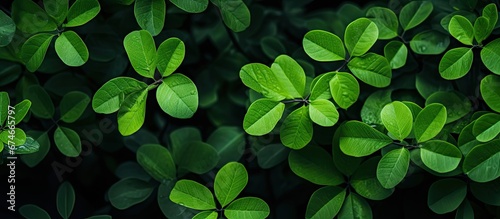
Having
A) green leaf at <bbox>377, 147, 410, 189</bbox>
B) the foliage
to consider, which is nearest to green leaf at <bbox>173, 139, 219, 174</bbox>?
the foliage

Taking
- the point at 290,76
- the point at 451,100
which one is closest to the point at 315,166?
the point at 290,76

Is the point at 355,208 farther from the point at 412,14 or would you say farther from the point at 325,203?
the point at 412,14

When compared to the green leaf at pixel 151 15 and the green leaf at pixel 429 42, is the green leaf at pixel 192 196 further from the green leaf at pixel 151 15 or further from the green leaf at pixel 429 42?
the green leaf at pixel 429 42

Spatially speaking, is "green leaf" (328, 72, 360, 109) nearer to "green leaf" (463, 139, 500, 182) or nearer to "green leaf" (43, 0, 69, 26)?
"green leaf" (463, 139, 500, 182)

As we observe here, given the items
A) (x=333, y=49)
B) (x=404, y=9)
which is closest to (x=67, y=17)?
(x=333, y=49)

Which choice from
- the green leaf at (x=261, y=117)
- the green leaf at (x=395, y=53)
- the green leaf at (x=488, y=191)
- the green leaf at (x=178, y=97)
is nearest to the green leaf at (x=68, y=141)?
the green leaf at (x=178, y=97)

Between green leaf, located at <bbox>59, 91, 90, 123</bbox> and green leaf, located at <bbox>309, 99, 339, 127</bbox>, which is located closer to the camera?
green leaf, located at <bbox>309, 99, 339, 127</bbox>

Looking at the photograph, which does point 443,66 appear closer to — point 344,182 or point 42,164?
point 344,182
